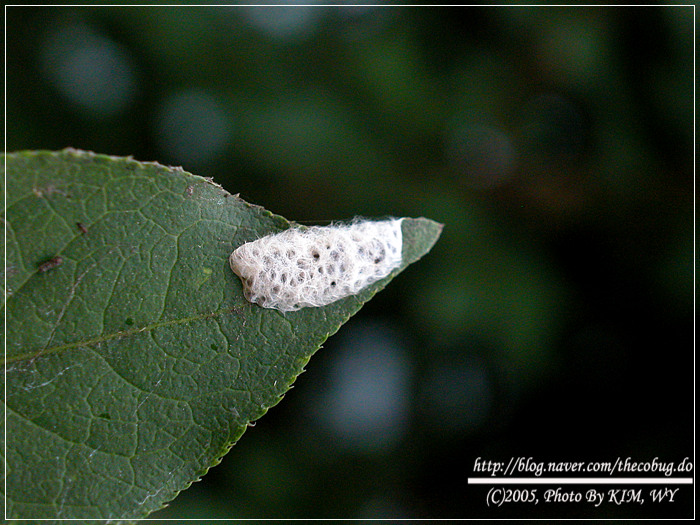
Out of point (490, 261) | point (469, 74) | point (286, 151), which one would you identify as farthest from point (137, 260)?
point (469, 74)

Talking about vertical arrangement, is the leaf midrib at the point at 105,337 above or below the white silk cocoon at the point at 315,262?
below

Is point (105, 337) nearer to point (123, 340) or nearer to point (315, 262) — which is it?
point (123, 340)

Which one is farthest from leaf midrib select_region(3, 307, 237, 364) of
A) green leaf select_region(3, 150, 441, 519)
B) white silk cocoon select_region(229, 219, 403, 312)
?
white silk cocoon select_region(229, 219, 403, 312)

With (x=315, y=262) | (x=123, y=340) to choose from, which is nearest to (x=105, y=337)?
(x=123, y=340)

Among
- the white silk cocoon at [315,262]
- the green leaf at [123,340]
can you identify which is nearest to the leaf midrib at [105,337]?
the green leaf at [123,340]

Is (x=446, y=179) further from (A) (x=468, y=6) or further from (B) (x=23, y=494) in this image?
(B) (x=23, y=494)

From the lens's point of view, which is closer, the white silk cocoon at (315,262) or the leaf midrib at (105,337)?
the leaf midrib at (105,337)

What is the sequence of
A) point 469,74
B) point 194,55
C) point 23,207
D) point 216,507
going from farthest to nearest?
point 469,74 → point 194,55 → point 216,507 → point 23,207

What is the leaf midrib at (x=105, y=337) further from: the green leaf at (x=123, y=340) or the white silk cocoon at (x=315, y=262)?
the white silk cocoon at (x=315, y=262)
